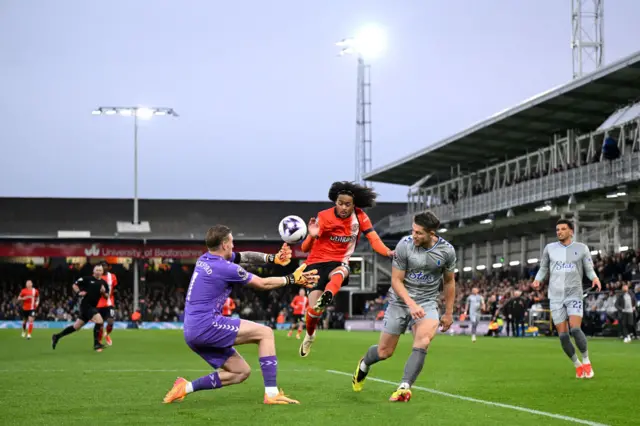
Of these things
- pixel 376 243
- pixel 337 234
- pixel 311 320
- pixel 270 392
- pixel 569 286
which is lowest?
pixel 270 392

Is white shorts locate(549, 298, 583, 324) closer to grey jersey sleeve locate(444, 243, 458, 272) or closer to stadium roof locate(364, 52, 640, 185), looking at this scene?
grey jersey sleeve locate(444, 243, 458, 272)

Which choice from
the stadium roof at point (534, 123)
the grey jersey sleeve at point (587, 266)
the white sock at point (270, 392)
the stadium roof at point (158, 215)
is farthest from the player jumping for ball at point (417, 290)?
the stadium roof at point (158, 215)

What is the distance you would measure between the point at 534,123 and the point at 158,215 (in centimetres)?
3669

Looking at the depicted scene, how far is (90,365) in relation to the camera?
18062 mm

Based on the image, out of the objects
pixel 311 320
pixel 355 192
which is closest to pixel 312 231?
pixel 355 192

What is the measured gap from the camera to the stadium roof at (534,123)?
41188 millimetres

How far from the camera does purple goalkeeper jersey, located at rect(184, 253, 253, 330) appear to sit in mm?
9883

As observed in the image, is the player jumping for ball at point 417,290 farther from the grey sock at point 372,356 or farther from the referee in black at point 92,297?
the referee in black at point 92,297

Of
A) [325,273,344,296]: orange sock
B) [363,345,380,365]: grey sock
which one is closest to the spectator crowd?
[325,273,344,296]: orange sock

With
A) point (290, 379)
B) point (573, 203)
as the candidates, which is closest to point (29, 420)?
point (290, 379)

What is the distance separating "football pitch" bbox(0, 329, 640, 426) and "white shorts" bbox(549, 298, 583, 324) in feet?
2.94

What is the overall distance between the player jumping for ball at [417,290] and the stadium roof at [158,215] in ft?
203

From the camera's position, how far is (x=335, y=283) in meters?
14.3

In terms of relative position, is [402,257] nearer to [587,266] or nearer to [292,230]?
[292,230]
